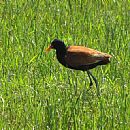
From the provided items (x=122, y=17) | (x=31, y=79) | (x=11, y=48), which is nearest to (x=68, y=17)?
(x=122, y=17)

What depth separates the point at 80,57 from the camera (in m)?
5.45

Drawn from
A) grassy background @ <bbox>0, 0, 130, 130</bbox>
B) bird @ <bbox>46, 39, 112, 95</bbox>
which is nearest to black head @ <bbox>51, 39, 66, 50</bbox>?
bird @ <bbox>46, 39, 112, 95</bbox>

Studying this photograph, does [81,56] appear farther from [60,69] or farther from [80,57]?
[60,69]

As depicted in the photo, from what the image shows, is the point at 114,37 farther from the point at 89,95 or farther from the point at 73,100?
the point at 73,100

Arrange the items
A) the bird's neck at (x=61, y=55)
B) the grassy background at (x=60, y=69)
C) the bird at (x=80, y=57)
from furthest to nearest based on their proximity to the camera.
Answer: the bird's neck at (x=61, y=55) < the bird at (x=80, y=57) < the grassy background at (x=60, y=69)

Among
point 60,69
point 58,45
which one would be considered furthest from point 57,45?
point 60,69

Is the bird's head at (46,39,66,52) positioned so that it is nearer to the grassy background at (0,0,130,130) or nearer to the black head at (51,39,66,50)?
the black head at (51,39,66,50)

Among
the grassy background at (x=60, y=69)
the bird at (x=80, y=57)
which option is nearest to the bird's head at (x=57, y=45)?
the bird at (x=80, y=57)

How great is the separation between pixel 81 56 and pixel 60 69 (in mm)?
206

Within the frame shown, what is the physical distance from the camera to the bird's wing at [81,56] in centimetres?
536

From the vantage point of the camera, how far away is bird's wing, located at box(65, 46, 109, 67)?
5359 millimetres

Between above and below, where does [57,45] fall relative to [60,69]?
above

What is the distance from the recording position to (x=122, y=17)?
21.5 ft

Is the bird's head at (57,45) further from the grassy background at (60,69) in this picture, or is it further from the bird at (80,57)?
the grassy background at (60,69)
